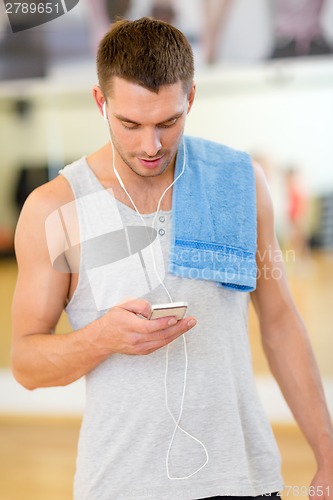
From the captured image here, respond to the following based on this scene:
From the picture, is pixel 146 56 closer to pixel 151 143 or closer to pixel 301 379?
pixel 151 143

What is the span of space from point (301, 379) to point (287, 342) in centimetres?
8

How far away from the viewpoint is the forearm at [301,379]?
4.94 feet

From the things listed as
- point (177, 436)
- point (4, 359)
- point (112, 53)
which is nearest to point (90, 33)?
point (4, 359)

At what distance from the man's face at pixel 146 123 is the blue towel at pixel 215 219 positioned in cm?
12

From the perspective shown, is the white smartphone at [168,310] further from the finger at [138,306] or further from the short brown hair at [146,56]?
the short brown hair at [146,56]

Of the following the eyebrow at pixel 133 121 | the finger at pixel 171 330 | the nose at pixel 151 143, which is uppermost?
the eyebrow at pixel 133 121

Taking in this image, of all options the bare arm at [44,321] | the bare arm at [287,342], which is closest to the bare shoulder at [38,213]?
the bare arm at [44,321]

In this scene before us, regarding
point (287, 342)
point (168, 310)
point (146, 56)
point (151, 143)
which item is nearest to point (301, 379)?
point (287, 342)

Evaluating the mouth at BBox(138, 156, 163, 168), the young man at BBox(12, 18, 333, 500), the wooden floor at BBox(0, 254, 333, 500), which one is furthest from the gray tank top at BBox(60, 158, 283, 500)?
the wooden floor at BBox(0, 254, 333, 500)

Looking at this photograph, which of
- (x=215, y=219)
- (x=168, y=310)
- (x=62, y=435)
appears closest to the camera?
(x=168, y=310)

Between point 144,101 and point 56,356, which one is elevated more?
point 144,101

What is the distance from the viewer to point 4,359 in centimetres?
458

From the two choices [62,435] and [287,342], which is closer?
[287,342]

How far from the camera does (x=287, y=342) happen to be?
5.02ft
